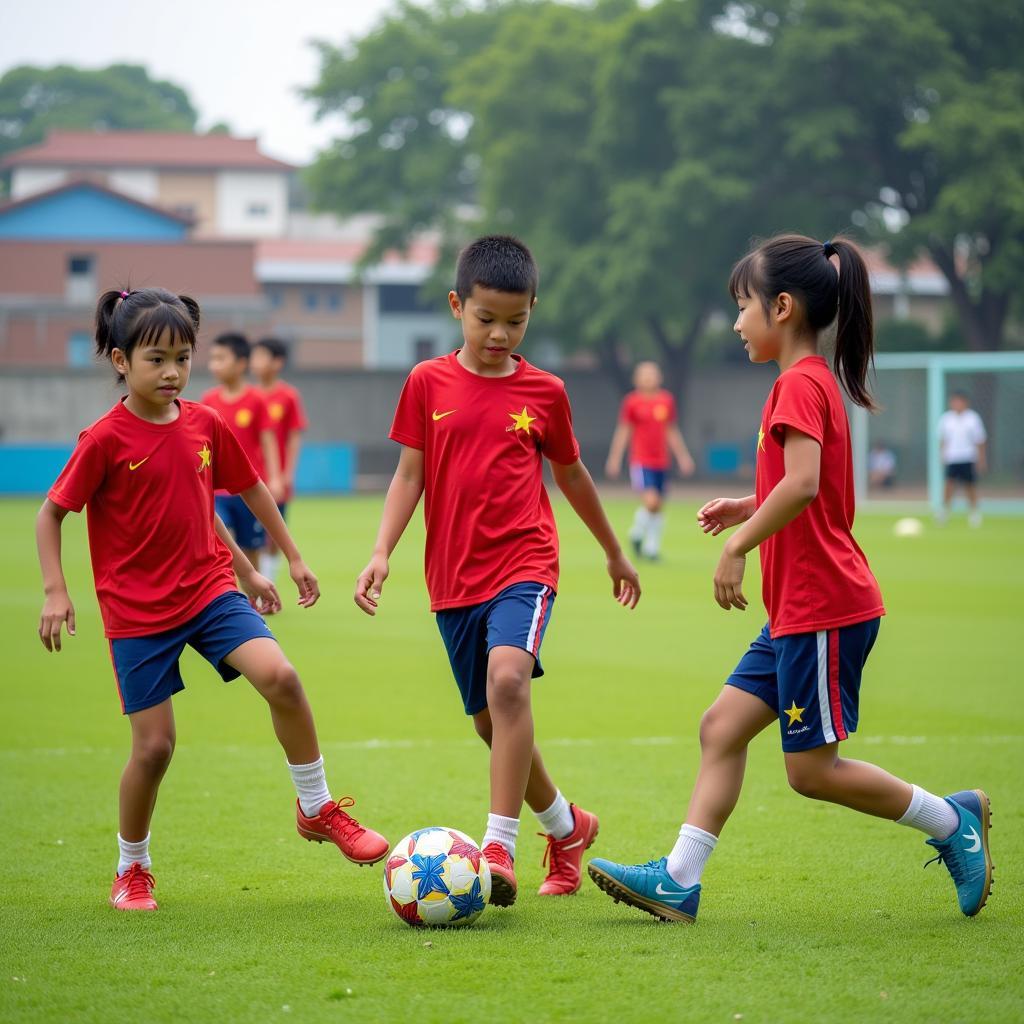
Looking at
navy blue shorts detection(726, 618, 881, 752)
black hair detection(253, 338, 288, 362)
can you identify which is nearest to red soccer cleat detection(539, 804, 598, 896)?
navy blue shorts detection(726, 618, 881, 752)

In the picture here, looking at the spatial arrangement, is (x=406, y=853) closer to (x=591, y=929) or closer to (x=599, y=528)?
(x=591, y=929)

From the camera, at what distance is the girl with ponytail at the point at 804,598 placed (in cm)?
423

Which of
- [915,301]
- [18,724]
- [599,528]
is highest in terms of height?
[915,301]

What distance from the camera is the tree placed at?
283 ft

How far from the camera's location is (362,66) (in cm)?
4825

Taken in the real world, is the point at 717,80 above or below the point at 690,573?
above

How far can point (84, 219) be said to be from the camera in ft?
184

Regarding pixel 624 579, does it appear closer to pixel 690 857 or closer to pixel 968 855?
pixel 690 857

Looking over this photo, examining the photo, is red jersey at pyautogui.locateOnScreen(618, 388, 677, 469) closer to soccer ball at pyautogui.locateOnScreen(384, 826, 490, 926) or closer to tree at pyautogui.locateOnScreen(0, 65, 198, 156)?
soccer ball at pyautogui.locateOnScreen(384, 826, 490, 926)

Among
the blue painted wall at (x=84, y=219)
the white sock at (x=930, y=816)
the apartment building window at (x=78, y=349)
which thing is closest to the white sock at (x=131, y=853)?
the white sock at (x=930, y=816)

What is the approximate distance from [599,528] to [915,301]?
55.6 meters

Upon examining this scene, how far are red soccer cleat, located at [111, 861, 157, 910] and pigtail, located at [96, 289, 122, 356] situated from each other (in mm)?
1626

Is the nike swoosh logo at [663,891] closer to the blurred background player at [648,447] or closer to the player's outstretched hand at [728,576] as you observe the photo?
the player's outstretched hand at [728,576]

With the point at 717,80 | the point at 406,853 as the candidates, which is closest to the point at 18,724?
the point at 406,853
